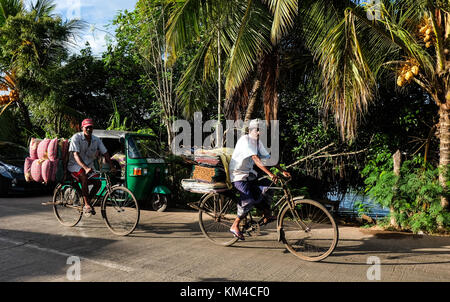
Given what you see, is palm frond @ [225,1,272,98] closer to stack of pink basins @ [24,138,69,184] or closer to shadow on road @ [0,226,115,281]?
stack of pink basins @ [24,138,69,184]

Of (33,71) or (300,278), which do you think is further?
(33,71)

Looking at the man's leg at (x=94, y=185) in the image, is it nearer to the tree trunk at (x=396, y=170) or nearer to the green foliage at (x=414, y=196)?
the green foliage at (x=414, y=196)

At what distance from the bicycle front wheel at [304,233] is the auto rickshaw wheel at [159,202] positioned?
3823mm

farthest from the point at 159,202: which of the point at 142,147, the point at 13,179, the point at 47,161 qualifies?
the point at 13,179

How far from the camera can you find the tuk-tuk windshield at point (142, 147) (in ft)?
25.6

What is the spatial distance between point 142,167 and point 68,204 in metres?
1.80

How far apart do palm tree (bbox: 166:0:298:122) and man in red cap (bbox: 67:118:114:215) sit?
2415 millimetres

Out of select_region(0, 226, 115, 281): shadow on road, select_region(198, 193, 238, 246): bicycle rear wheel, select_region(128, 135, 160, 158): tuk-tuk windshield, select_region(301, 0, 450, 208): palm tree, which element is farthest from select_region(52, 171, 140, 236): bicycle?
select_region(301, 0, 450, 208): palm tree

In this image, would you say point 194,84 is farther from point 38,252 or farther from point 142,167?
point 38,252

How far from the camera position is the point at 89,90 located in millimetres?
14664

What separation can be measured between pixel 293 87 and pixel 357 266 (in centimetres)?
587
